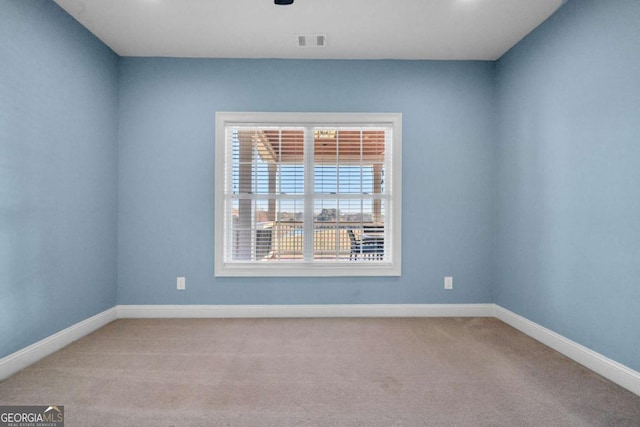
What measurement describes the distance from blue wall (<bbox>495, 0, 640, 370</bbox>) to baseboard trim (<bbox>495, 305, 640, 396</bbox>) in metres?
0.05

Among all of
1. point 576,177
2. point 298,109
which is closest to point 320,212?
point 298,109

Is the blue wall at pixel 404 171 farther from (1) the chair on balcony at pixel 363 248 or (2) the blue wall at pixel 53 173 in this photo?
(1) the chair on balcony at pixel 363 248

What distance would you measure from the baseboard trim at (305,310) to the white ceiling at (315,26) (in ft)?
9.02

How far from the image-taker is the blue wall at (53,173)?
7.30 ft

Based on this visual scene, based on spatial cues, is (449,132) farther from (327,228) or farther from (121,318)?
(121,318)

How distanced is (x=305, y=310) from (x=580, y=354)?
241cm

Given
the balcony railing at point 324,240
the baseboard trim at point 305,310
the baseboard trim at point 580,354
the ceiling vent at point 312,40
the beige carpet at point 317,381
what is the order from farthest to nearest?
the balcony railing at point 324,240 < the baseboard trim at point 305,310 < the ceiling vent at point 312,40 < the baseboard trim at point 580,354 < the beige carpet at point 317,381

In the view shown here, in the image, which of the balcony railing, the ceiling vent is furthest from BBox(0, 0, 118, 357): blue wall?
the ceiling vent

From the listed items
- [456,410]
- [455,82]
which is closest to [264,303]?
[456,410]

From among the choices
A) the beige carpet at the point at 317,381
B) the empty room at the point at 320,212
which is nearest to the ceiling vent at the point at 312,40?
the empty room at the point at 320,212

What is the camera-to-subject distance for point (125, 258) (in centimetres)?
342

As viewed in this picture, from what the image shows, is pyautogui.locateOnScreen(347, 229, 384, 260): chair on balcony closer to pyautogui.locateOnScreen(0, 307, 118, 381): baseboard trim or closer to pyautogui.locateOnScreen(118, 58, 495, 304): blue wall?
pyautogui.locateOnScreen(118, 58, 495, 304): blue wall

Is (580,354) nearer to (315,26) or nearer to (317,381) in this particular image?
(317,381)

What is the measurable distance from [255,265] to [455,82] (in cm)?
304
